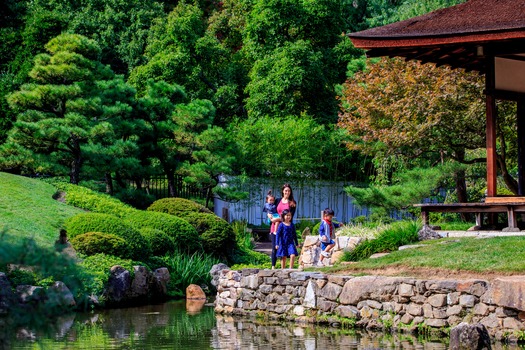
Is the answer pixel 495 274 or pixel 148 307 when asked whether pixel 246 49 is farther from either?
pixel 495 274

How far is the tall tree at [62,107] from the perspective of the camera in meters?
22.6

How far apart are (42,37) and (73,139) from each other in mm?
4745

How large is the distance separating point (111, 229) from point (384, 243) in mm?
5354

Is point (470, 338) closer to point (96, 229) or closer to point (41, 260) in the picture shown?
point (41, 260)

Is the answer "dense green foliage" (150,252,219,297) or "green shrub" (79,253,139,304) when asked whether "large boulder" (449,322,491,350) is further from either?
"dense green foliage" (150,252,219,297)

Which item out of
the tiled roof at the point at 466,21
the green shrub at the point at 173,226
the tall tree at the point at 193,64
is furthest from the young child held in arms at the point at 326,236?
the tall tree at the point at 193,64

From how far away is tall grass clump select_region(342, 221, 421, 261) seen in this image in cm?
1581

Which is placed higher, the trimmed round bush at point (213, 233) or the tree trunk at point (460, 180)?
the tree trunk at point (460, 180)

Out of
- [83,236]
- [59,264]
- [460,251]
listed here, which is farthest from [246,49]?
[59,264]

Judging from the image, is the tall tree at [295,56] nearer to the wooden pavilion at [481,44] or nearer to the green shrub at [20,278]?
the wooden pavilion at [481,44]

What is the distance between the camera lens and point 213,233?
20453 millimetres

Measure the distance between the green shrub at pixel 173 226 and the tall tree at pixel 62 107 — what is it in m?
4.13

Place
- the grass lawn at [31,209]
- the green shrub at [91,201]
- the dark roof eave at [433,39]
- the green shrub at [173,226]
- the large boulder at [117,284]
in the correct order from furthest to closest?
the green shrub at [91,201], the green shrub at [173,226], the grass lawn at [31,209], the large boulder at [117,284], the dark roof eave at [433,39]

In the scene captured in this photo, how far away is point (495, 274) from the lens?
1109cm
